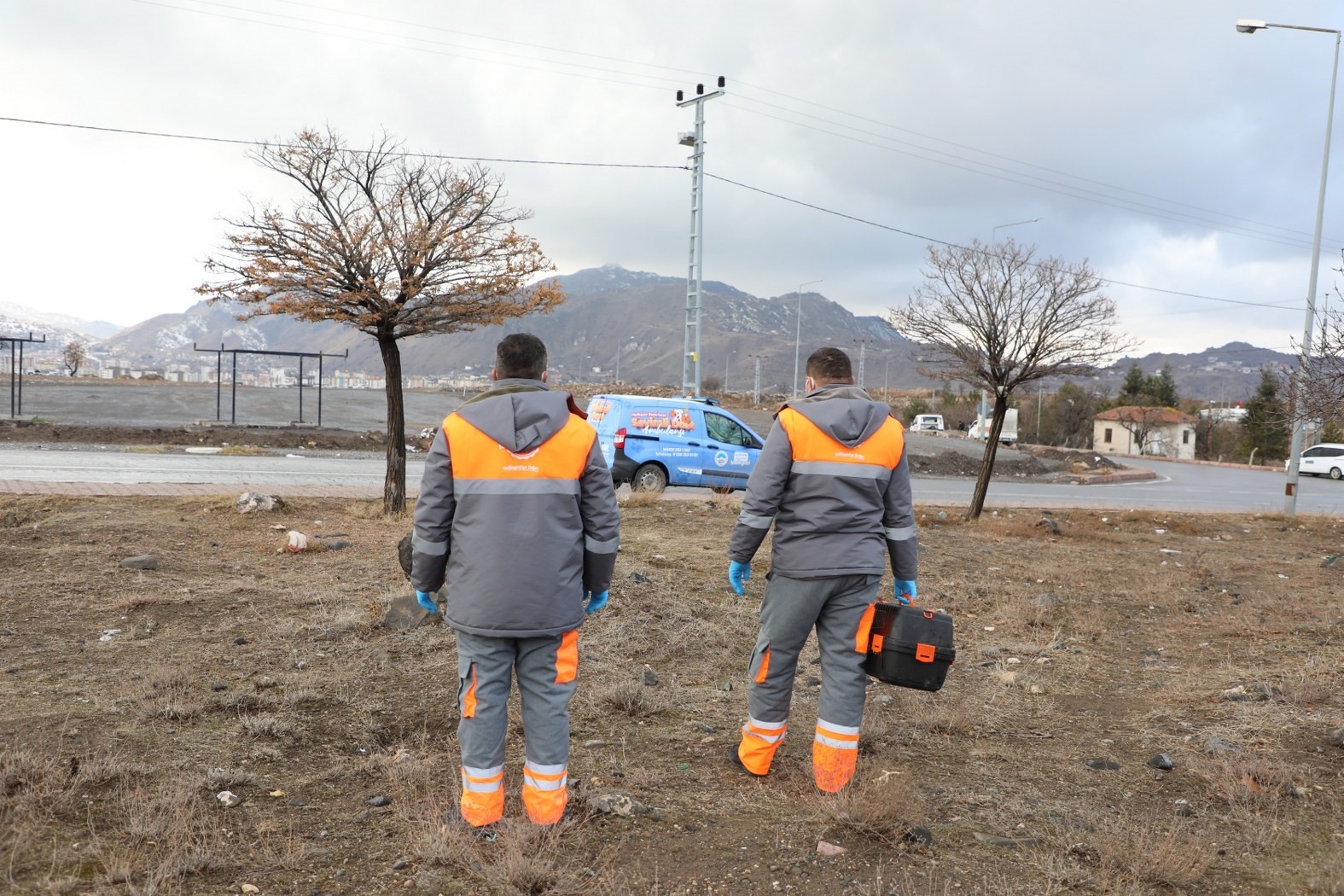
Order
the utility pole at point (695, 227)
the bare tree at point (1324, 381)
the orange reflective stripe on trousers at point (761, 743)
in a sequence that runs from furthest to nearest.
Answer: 1. the utility pole at point (695, 227)
2. the bare tree at point (1324, 381)
3. the orange reflective stripe on trousers at point (761, 743)

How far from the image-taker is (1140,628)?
7.92m

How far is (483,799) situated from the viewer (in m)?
3.49

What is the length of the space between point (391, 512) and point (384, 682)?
19.7ft

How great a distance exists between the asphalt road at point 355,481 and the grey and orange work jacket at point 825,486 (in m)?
10.9

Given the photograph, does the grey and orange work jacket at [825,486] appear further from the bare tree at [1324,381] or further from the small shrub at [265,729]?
the bare tree at [1324,381]

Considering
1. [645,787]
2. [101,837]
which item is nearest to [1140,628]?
[645,787]

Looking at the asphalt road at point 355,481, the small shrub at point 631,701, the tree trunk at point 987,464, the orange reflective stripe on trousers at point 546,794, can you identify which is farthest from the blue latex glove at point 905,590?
the asphalt road at point 355,481

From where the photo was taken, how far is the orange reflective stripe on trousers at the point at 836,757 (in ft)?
13.1

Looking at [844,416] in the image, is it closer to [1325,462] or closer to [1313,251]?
[1313,251]

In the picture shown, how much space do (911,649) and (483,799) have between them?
73.3 inches

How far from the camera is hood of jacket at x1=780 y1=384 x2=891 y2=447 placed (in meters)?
4.00

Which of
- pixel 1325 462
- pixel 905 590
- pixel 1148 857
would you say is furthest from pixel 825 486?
pixel 1325 462

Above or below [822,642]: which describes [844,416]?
above

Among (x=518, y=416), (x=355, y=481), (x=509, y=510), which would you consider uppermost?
(x=518, y=416)
